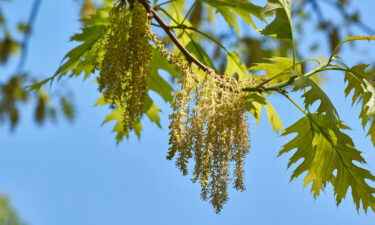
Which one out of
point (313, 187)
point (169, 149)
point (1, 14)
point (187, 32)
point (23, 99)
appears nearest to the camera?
point (169, 149)

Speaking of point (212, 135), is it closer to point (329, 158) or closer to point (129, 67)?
point (129, 67)

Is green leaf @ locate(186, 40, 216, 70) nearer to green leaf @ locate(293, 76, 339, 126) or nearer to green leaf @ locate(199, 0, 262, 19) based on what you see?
green leaf @ locate(199, 0, 262, 19)

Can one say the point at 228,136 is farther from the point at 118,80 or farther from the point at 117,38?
the point at 117,38

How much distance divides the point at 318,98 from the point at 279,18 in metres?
0.38

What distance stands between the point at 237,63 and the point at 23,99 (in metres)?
2.72

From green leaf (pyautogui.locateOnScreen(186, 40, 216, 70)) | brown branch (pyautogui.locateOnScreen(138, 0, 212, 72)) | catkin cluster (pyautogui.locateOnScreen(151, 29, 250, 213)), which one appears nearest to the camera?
catkin cluster (pyautogui.locateOnScreen(151, 29, 250, 213))

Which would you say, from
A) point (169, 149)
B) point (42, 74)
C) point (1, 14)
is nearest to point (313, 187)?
point (169, 149)

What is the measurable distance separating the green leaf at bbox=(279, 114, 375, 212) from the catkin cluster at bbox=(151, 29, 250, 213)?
478mm

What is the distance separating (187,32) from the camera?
2.53 metres

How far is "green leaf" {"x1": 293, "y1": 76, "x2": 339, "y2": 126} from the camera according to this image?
5.42ft

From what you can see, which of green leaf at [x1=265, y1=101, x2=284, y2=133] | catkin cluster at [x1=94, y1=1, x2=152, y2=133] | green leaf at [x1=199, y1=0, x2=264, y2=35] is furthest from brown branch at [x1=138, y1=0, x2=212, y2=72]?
green leaf at [x1=265, y1=101, x2=284, y2=133]

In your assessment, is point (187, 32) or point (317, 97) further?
point (187, 32)

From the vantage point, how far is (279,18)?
A: 177 cm

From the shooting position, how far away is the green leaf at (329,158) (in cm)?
200
